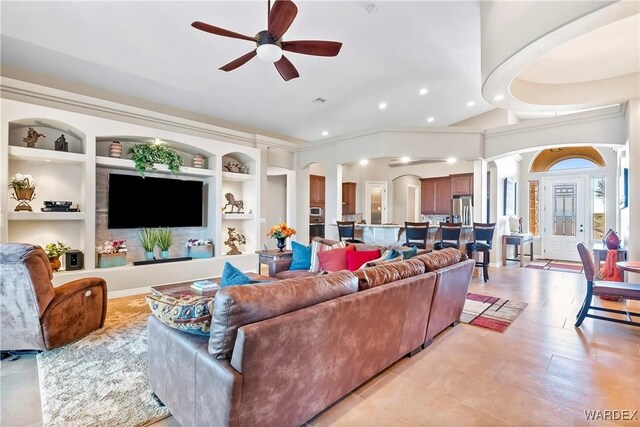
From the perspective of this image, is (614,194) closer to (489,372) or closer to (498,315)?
(498,315)

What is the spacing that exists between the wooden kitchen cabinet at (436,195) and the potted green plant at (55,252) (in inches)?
338

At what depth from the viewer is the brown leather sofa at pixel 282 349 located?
1352mm

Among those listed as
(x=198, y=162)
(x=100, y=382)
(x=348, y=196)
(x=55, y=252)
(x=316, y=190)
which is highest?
(x=198, y=162)

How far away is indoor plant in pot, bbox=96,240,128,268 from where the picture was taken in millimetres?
4512

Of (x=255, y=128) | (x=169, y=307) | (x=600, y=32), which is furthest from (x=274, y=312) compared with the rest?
(x=255, y=128)

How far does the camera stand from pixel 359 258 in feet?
12.0

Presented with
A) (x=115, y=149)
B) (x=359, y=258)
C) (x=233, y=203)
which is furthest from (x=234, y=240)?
(x=359, y=258)

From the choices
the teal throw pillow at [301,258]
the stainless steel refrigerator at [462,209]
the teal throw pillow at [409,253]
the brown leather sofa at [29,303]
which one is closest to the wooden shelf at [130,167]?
the brown leather sofa at [29,303]

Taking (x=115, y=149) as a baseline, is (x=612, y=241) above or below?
below

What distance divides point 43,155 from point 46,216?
82 centimetres

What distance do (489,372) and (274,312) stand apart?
75.2 inches

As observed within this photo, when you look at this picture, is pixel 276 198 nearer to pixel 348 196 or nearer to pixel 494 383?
pixel 348 196

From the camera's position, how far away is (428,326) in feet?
8.83

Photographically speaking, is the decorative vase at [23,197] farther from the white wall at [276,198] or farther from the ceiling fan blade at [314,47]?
the white wall at [276,198]
